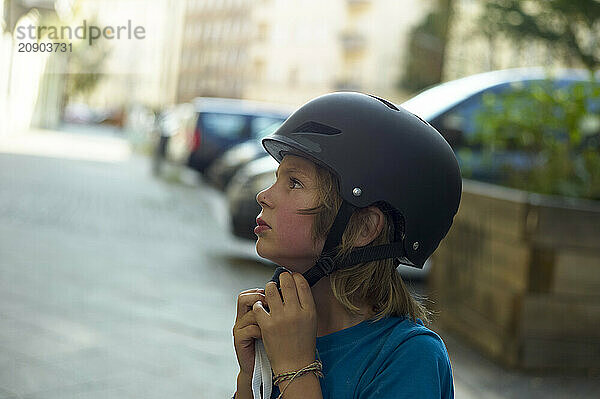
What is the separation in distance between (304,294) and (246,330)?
0.50ft

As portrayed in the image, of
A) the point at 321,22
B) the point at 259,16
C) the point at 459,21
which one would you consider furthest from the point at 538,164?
the point at 259,16

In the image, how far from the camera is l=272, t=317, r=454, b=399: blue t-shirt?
62.3 inches

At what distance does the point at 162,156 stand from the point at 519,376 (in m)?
15.9

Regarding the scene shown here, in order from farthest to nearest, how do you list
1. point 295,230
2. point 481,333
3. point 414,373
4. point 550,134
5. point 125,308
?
1. point 125,308
2. point 550,134
3. point 481,333
4. point 295,230
5. point 414,373

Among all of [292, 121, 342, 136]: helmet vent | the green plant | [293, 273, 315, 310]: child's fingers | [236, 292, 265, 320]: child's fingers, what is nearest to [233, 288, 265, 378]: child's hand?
[236, 292, 265, 320]: child's fingers

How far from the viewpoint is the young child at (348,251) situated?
164 cm

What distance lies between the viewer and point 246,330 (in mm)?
1743

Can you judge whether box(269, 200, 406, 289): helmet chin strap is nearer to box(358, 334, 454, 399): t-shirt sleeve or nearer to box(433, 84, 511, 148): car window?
box(358, 334, 454, 399): t-shirt sleeve

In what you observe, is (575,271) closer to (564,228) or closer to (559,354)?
(564,228)

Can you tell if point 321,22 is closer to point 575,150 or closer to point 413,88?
point 413,88

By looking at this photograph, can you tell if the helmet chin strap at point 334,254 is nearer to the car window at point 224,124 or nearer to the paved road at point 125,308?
the paved road at point 125,308

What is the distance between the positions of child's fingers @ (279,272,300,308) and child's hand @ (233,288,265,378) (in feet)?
0.26

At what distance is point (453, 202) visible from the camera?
201 centimetres

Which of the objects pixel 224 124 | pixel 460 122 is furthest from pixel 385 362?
pixel 224 124
